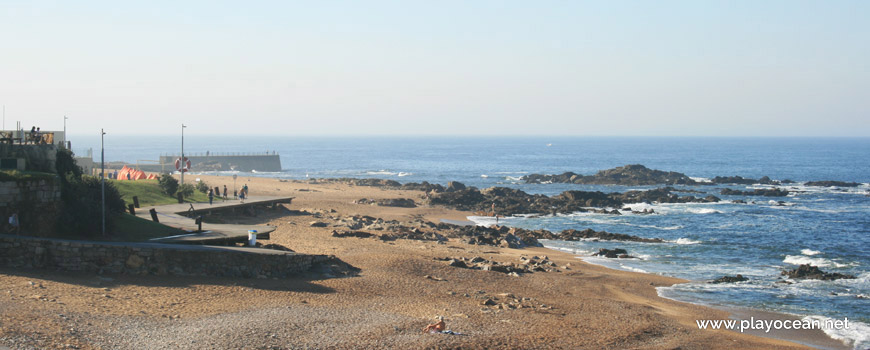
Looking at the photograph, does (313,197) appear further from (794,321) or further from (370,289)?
(794,321)

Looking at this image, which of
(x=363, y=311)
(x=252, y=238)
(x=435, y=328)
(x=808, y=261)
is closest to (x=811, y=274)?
(x=808, y=261)

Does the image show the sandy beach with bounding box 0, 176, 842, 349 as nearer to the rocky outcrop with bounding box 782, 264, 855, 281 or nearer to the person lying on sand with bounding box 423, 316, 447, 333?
the person lying on sand with bounding box 423, 316, 447, 333

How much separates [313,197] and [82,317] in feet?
136

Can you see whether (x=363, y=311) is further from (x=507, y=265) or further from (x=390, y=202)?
(x=390, y=202)

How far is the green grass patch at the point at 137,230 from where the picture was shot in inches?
866

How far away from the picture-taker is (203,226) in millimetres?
26750

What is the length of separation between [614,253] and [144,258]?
20495 millimetres

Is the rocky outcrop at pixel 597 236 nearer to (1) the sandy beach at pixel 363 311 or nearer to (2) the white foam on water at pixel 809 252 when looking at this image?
(2) the white foam on water at pixel 809 252

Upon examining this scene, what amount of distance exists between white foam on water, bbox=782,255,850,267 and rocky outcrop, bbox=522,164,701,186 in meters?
48.0

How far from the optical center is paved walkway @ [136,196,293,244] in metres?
23.0

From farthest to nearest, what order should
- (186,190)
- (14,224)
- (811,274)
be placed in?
(186,190)
(811,274)
(14,224)

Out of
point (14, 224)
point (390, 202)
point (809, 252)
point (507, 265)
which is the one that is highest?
point (14, 224)

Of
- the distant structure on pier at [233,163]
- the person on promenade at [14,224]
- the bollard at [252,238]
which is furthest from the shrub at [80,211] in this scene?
the distant structure on pier at [233,163]

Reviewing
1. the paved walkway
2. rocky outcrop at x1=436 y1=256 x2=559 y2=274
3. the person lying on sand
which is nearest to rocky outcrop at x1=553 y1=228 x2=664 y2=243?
rocky outcrop at x1=436 y1=256 x2=559 y2=274
